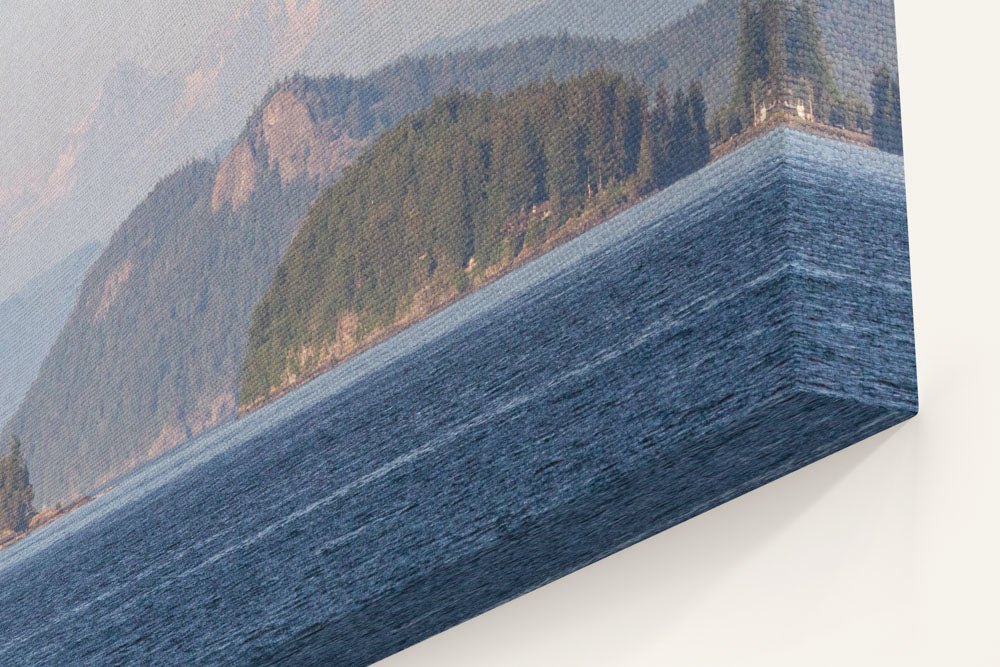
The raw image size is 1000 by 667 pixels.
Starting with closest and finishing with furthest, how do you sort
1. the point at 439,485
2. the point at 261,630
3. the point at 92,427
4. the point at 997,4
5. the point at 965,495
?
the point at 965,495, the point at 997,4, the point at 439,485, the point at 261,630, the point at 92,427

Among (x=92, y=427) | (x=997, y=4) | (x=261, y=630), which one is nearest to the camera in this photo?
(x=997, y=4)

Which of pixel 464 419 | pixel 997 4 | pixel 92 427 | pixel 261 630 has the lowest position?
pixel 261 630

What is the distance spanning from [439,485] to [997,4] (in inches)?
70.2

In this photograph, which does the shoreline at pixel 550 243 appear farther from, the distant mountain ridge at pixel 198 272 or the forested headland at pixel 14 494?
the forested headland at pixel 14 494

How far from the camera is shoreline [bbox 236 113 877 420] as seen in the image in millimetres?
2537

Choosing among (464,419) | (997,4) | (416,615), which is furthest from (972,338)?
(416,615)

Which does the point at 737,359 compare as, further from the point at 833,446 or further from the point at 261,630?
the point at 261,630

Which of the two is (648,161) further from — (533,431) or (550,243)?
(533,431)

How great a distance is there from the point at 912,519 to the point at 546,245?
3.63ft

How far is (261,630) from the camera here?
3.13 m

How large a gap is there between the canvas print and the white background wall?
0.08 meters

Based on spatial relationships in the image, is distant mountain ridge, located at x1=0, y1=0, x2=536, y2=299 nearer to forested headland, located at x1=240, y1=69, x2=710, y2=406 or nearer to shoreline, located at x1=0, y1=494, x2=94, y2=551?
forested headland, located at x1=240, y1=69, x2=710, y2=406

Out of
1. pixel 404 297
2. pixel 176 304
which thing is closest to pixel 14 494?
pixel 176 304

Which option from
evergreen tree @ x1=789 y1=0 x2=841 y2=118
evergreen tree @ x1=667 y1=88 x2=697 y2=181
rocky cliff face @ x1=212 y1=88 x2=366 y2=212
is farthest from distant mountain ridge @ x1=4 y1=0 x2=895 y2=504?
evergreen tree @ x1=789 y1=0 x2=841 y2=118
